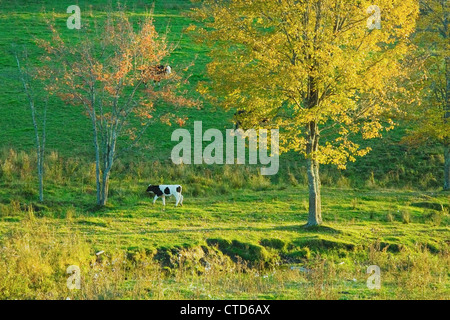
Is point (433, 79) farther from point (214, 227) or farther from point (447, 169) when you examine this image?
point (214, 227)

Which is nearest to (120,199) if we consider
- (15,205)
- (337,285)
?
(15,205)

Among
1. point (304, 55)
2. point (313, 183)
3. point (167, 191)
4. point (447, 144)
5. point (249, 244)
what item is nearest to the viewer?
point (249, 244)

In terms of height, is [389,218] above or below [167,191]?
below

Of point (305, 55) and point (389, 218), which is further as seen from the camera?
point (389, 218)

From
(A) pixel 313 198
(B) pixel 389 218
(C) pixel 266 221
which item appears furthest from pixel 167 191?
(B) pixel 389 218

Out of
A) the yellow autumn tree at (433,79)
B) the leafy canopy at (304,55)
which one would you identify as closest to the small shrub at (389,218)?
the leafy canopy at (304,55)

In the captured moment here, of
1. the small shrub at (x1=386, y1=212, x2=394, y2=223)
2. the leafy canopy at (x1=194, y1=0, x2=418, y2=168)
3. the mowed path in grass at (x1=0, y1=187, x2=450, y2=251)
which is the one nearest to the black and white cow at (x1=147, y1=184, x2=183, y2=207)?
the mowed path in grass at (x1=0, y1=187, x2=450, y2=251)

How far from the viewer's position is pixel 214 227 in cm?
1978

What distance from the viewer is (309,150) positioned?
20.4 metres

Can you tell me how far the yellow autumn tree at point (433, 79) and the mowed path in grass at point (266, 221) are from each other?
132 inches

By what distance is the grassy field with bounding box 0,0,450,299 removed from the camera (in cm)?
1366

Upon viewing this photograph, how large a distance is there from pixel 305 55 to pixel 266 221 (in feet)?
22.9

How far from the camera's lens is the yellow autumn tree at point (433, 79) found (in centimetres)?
2808

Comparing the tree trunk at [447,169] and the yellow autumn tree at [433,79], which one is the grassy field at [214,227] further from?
the yellow autumn tree at [433,79]
